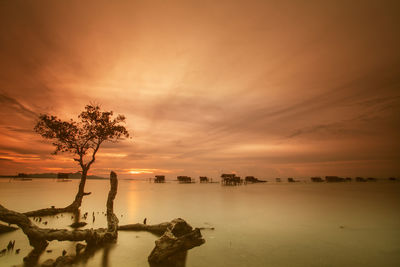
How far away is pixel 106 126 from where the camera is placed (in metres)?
19.8

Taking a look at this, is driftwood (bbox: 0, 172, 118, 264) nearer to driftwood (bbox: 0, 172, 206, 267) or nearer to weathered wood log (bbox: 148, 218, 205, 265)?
driftwood (bbox: 0, 172, 206, 267)

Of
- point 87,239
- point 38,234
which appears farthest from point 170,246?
point 38,234

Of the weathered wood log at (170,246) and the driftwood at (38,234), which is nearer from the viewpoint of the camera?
the weathered wood log at (170,246)

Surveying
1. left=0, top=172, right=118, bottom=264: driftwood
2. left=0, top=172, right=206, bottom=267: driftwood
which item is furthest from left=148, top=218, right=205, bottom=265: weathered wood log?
left=0, top=172, right=118, bottom=264: driftwood

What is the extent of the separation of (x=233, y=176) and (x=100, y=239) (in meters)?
88.6

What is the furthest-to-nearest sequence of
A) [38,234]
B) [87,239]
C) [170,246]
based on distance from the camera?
[87,239], [38,234], [170,246]

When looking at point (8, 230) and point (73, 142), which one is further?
point (73, 142)

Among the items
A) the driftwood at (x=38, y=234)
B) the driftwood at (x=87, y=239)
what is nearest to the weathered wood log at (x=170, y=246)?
the driftwood at (x=87, y=239)

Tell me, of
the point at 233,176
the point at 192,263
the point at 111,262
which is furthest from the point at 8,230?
the point at 233,176

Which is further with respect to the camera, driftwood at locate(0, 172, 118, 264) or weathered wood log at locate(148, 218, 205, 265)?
driftwood at locate(0, 172, 118, 264)

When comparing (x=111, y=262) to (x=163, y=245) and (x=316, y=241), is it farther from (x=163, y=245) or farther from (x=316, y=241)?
(x=316, y=241)

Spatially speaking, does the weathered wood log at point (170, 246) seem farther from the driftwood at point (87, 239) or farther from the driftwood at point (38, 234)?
the driftwood at point (38, 234)

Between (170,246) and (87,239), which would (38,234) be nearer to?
(87,239)

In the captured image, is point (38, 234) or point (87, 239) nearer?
point (38, 234)
